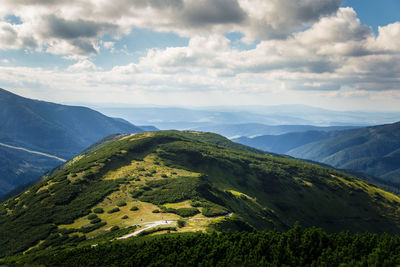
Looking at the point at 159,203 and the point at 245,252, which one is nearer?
the point at 245,252

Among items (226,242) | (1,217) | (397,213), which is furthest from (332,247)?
(397,213)

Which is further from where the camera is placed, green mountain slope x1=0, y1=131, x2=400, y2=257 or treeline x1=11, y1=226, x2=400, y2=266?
green mountain slope x1=0, y1=131, x2=400, y2=257

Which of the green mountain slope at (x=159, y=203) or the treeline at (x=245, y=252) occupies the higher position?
the treeline at (x=245, y=252)

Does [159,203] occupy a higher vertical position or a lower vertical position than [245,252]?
lower

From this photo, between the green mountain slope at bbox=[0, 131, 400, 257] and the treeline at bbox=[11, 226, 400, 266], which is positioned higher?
the treeline at bbox=[11, 226, 400, 266]

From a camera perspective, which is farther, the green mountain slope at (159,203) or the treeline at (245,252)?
the green mountain slope at (159,203)
